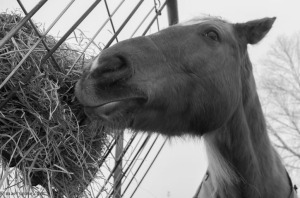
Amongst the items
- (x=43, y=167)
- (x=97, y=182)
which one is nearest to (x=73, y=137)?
(x=43, y=167)

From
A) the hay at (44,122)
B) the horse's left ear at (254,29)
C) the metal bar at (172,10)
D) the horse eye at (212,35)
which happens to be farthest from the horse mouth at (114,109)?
the metal bar at (172,10)

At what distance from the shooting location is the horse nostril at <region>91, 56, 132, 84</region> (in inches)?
45.5

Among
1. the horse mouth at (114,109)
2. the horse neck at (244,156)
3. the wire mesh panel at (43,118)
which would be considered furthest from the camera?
the horse neck at (244,156)

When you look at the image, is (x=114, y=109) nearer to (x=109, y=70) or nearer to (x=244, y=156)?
(x=109, y=70)

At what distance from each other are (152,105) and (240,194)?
92 cm

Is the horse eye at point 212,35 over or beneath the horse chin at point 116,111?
over

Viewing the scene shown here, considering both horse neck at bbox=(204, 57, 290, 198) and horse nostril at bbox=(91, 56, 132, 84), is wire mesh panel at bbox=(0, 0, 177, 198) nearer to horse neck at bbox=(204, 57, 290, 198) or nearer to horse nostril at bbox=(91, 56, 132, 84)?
horse nostril at bbox=(91, 56, 132, 84)

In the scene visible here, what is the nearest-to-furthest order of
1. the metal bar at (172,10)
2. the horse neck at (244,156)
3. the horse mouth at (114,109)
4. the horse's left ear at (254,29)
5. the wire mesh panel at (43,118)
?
the wire mesh panel at (43,118), the horse mouth at (114,109), the horse neck at (244,156), the horse's left ear at (254,29), the metal bar at (172,10)

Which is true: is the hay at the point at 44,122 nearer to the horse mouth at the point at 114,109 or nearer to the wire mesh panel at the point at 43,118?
the wire mesh panel at the point at 43,118

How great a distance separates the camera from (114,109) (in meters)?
1.20

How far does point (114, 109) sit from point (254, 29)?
1181 mm

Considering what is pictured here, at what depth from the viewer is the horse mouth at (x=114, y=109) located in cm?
117

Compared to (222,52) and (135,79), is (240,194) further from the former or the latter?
(135,79)

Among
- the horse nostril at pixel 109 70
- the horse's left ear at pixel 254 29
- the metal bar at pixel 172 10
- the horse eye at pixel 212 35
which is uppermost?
the metal bar at pixel 172 10
